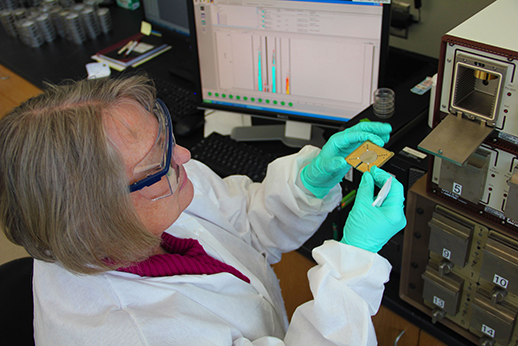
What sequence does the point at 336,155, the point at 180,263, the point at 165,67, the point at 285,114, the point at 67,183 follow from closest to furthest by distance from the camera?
the point at 67,183
the point at 180,263
the point at 336,155
the point at 285,114
the point at 165,67

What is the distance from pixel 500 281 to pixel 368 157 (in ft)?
1.20

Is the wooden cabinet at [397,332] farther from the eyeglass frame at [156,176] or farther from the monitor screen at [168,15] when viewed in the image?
the monitor screen at [168,15]

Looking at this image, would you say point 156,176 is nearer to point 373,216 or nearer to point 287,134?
point 373,216

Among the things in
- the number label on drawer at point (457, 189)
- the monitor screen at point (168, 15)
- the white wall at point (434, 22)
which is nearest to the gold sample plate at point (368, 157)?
the number label on drawer at point (457, 189)

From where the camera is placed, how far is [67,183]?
71cm

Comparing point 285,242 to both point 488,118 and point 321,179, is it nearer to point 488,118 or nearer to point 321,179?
point 321,179

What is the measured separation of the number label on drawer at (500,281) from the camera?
91 cm

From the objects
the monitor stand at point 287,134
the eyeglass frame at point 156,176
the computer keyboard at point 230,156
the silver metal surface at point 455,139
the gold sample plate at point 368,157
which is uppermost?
the silver metal surface at point 455,139

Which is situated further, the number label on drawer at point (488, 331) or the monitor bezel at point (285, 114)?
the monitor bezel at point (285, 114)

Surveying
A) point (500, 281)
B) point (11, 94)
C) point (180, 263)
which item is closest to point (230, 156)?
point (180, 263)

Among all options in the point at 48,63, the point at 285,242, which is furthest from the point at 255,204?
the point at 48,63

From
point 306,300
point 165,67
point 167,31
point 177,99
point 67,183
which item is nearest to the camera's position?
point 67,183

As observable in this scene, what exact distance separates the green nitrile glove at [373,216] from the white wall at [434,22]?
790mm

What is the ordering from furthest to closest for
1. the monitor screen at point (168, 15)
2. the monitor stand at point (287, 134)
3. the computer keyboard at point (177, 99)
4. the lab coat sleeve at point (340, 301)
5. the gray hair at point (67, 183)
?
1. the monitor screen at point (168, 15)
2. the computer keyboard at point (177, 99)
3. the monitor stand at point (287, 134)
4. the lab coat sleeve at point (340, 301)
5. the gray hair at point (67, 183)
